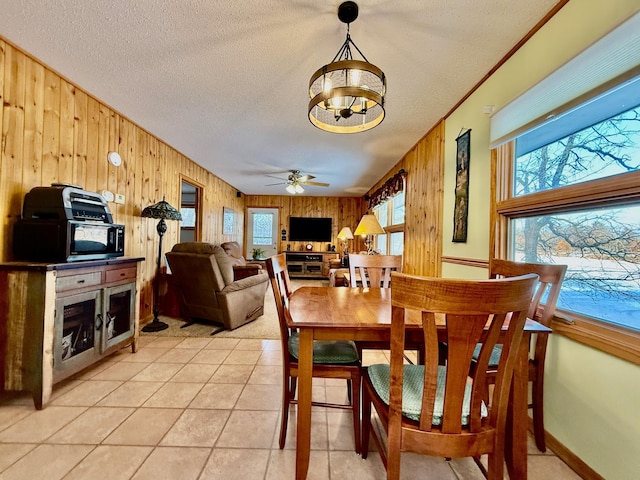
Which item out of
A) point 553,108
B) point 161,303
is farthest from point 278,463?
point 161,303

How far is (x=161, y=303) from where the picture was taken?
12.2 feet

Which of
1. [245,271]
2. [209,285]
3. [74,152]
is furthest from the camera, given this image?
[245,271]

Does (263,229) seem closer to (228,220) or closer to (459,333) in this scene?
(228,220)


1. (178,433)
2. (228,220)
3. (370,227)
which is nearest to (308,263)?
(228,220)

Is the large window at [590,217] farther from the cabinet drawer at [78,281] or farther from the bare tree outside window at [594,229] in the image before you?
the cabinet drawer at [78,281]

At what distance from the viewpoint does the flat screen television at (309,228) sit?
300 inches

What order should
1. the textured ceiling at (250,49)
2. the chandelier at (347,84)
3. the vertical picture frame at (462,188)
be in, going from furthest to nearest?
the vertical picture frame at (462,188) < the textured ceiling at (250,49) < the chandelier at (347,84)

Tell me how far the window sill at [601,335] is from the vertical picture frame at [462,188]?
3.51 ft

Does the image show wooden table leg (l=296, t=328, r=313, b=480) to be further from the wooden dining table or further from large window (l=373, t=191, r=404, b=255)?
large window (l=373, t=191, r=404, b=255)

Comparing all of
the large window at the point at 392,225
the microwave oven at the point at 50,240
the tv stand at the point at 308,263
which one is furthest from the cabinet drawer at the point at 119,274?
the tv stand at the point at 308,263

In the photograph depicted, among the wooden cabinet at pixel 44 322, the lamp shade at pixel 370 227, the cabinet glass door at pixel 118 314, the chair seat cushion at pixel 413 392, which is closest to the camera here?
the chair seat cushion at pixel 413 392

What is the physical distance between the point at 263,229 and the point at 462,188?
6012 mm

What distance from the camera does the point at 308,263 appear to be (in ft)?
24.2

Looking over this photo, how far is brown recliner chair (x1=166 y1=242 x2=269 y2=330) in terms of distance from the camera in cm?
300
